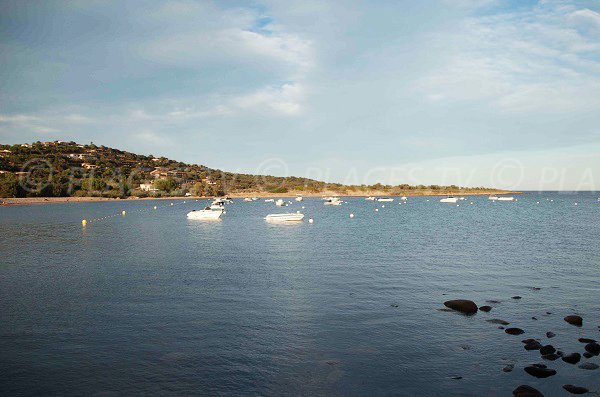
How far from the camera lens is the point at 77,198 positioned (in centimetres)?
17162

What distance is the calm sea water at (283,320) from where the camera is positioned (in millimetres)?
13422

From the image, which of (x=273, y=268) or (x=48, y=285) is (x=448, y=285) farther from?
(x=48, y=285)

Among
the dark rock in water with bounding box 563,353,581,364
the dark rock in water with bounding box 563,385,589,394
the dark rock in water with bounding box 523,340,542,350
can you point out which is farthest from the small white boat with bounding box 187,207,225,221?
the dark rock in water with bounding box 563,385,589,394

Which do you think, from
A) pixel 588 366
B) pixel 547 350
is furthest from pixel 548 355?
pixel 588 366

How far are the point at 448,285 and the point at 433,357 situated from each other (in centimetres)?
1208

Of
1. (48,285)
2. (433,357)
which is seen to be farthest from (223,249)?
(433,357)

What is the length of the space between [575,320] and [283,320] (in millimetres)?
12793

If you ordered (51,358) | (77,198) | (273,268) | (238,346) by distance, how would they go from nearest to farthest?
(51,358)
(238,346)
(273,268)
(77,198)

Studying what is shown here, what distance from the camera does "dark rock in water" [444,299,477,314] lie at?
20.4m

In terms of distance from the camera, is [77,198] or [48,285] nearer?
[48,285]

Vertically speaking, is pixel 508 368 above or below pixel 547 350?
below

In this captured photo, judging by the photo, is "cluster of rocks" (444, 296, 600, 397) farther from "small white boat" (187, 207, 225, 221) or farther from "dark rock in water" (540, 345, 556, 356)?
"small white boat" (187, 207, 225, 221)

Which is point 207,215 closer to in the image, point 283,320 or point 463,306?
point 283,320

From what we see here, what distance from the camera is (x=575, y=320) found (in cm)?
1866
